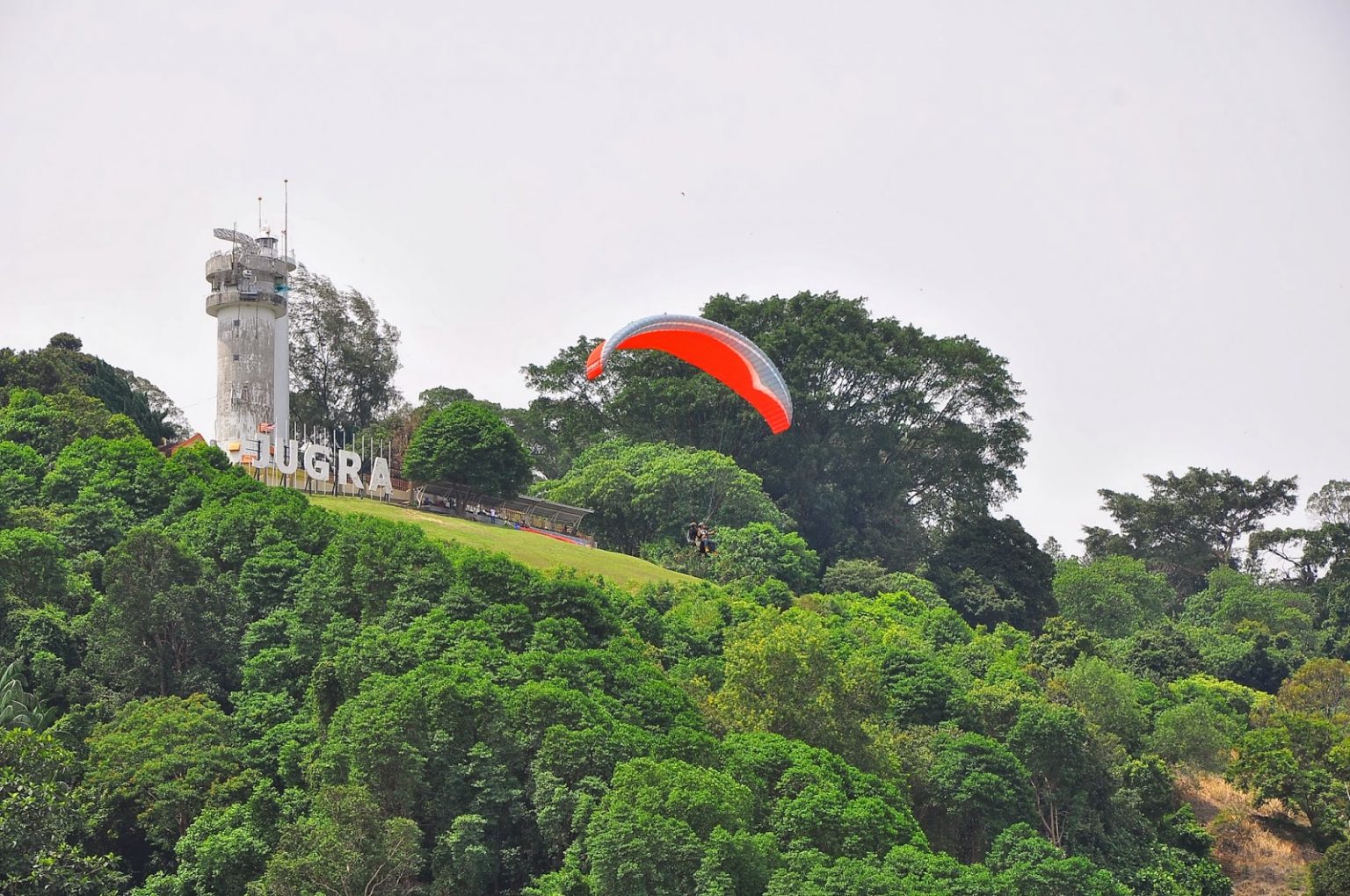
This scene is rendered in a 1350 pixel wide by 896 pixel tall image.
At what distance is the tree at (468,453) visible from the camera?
63.3 meters

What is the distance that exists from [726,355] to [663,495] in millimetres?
20866

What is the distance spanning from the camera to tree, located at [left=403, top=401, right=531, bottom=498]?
63.3 m

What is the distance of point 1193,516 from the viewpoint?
281 feet

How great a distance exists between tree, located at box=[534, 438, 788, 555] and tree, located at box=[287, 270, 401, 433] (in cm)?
1428

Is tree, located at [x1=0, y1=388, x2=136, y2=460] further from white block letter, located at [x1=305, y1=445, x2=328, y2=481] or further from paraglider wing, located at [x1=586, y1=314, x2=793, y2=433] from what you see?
paraglider wing, located at [x1=586, y1=314, x2=793, y2=433]

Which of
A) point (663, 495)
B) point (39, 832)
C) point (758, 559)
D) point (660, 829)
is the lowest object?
point (660, 829)

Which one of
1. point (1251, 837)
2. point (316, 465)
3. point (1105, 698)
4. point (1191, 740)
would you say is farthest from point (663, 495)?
point (1251, 837)

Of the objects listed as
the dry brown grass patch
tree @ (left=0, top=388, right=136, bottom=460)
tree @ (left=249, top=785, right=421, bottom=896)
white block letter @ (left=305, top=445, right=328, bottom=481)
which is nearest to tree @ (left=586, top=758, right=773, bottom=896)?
tree @ (left=249, top=785, right=421, bottom=896)

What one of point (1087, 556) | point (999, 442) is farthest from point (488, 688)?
point (1087, 556)

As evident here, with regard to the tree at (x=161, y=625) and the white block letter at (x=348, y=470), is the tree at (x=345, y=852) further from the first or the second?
the white block letter at (x=348, y=470)

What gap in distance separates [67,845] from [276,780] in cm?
472

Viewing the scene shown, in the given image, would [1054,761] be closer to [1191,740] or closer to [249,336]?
[1191,740]

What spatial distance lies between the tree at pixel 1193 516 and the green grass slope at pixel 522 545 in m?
33.0

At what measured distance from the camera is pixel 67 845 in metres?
33.5
